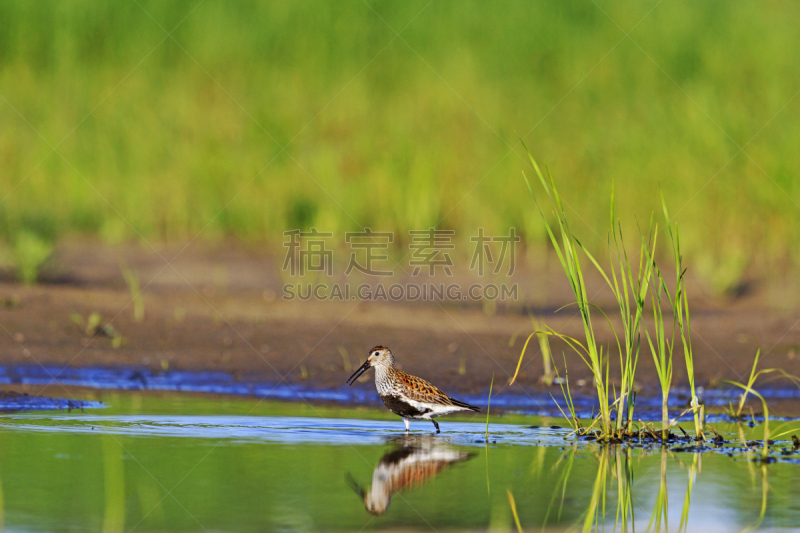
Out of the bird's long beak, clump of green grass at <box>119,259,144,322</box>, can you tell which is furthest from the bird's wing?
clump of green grass at <box>119,259,144,322</box>

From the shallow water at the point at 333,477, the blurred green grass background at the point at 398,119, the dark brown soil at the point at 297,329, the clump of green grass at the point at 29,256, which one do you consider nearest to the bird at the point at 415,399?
the shallow water at the point at 333,477

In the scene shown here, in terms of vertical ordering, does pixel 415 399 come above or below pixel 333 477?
above

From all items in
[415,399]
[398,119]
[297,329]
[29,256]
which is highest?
[398,119]

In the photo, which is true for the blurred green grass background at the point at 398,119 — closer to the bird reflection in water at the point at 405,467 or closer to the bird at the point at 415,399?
the bird at the point at 415,399

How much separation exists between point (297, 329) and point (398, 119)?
6.26m

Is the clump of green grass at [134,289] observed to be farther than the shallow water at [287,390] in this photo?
Yes

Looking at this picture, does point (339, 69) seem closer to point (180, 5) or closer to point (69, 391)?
point (180, 5)

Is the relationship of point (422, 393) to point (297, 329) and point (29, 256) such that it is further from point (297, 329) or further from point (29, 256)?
point (29, 256)

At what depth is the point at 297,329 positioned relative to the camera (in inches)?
369

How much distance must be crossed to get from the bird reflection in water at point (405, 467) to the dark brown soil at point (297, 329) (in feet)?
7.50

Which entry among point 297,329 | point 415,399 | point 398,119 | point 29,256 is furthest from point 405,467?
point 398,119

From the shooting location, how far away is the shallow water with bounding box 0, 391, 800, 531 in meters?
3.98

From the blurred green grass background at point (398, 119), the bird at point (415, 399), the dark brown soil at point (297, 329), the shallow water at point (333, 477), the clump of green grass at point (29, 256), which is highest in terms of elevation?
the blurred green grass background at point (398, 119)

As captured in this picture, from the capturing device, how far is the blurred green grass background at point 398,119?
490 inches
